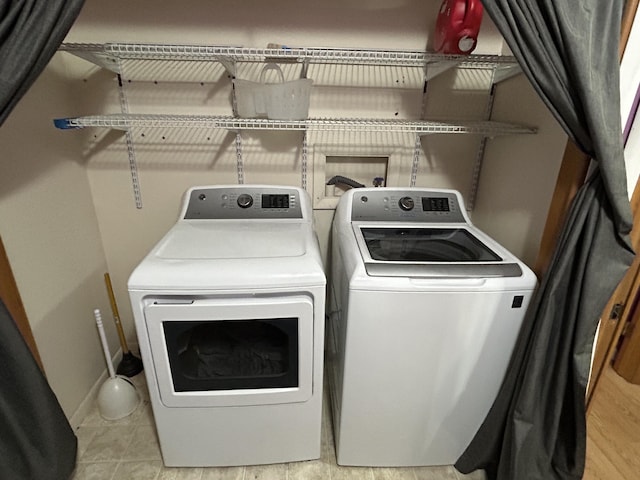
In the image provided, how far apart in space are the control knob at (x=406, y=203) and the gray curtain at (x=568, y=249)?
68 cm

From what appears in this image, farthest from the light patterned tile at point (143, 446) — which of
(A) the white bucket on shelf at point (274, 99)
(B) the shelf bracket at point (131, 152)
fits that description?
(A) the white bucket on shelf at point (274, 99)

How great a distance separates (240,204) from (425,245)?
88cm

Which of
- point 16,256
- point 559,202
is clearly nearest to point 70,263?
point 16,256

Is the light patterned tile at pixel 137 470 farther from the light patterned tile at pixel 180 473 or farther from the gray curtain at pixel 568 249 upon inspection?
the gray curtain at pixel 568 249

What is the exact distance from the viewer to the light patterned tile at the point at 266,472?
5.10 feet

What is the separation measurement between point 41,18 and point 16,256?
0.90m

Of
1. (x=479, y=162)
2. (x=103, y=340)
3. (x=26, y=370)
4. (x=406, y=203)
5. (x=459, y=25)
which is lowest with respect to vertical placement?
(x=103, y=340)

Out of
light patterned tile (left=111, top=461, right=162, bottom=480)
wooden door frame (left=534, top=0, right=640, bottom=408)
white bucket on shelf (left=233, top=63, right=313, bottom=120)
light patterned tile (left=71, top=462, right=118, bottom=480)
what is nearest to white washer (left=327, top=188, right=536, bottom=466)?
wooden door frame (left=534, top=0, right=640, bottom=408)

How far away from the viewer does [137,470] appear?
1572mm

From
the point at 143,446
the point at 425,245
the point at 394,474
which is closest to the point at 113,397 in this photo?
the point at 143,446

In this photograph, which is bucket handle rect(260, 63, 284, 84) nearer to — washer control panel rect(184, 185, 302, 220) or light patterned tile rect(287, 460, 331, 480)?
washer control panel rect(184, 185, 302, 220)

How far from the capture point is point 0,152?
51.6 inches

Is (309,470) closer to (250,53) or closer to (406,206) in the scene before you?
(406,206)

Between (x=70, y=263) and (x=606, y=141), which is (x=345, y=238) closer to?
(x=606, y=141)
